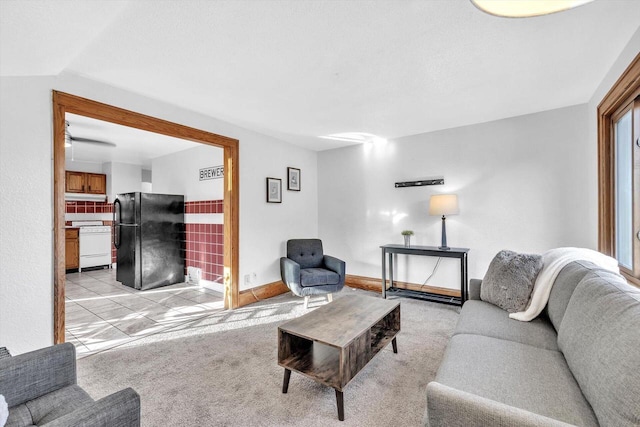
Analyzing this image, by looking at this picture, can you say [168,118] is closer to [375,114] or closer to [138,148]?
[375,114]

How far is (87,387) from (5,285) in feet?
2.92

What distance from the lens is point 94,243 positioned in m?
5.79

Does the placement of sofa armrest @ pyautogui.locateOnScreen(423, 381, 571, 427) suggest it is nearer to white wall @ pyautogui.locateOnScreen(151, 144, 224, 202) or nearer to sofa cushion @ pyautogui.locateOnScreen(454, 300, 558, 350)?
sofa cushion @ pyautogui.locateOnScreen(454, 300, 558, 350)

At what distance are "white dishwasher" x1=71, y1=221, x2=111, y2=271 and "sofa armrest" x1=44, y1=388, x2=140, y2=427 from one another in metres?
6.12

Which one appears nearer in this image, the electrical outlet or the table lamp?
the table lamp

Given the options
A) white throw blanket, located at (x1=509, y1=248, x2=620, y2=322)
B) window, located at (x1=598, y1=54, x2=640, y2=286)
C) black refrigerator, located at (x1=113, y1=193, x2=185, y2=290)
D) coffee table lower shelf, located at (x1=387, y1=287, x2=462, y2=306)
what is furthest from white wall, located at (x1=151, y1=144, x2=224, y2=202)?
window, located at (x1=598, y1=54, x2=640, y2=286)

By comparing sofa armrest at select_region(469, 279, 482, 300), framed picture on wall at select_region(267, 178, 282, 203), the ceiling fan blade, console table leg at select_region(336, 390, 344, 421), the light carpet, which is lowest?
the light carpet

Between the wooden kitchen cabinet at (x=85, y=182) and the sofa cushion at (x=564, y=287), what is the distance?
25.2 feet

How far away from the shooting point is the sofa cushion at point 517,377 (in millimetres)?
1084

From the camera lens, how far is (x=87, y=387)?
1932 mm

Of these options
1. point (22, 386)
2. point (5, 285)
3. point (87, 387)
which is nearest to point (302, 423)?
point (22, 386)

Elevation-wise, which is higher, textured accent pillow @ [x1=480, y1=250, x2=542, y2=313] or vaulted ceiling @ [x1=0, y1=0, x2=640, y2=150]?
vaulted ceiling @ [x1=0, y1=0, x2=640, y2=150]

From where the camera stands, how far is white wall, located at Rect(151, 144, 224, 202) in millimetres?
4465

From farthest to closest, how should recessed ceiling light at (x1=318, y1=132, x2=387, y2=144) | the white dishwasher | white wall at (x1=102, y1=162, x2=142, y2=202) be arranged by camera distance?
white wall at (x1=102, y1=162, x2=142, y2=202) → the white dishwasher → recessed ceiling light at (x1=318, y1=132, x2=387, y2=144)
